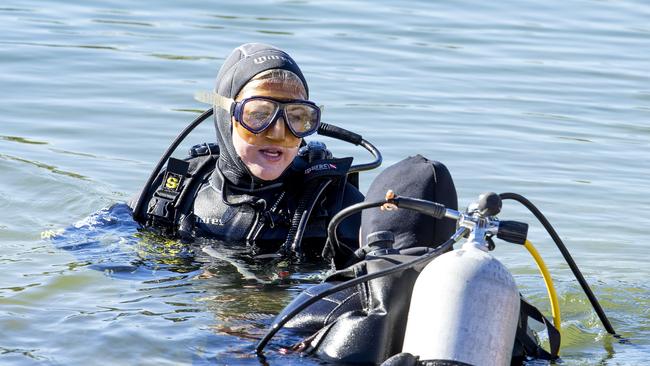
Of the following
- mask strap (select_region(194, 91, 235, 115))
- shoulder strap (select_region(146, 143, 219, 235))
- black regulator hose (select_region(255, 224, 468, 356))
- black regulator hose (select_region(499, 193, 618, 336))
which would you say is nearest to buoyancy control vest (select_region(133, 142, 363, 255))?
shoulder strap (select_region(146, 143, 219, 235))

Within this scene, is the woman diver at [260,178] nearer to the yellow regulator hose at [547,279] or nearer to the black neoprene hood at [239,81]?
the black neoprene hood at [239,81]

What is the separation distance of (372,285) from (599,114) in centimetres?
574

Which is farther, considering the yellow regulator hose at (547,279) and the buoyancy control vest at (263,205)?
the buoyancy control vest at (263,205)

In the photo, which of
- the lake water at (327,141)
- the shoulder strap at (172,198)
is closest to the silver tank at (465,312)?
the lake water at (327,141)

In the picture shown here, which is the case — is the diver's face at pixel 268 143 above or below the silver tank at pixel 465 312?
above

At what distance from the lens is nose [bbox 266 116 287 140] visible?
514 cm

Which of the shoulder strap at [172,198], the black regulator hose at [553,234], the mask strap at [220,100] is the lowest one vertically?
the shoulder strap at [172,198]

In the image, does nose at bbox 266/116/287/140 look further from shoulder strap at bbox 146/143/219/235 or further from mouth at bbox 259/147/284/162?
shoulder strap at bbox 146/143/219/235

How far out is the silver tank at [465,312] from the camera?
10.9 feet

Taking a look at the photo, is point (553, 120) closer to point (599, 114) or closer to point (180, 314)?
point (599, 114)

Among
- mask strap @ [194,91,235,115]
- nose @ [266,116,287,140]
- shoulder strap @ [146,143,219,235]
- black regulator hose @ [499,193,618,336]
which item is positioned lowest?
shoulder strap @ [146,143,219,235]

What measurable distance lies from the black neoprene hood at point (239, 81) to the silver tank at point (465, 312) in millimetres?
2064

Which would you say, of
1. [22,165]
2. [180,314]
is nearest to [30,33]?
[22,165]

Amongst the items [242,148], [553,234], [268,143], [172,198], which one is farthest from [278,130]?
[553,234]
